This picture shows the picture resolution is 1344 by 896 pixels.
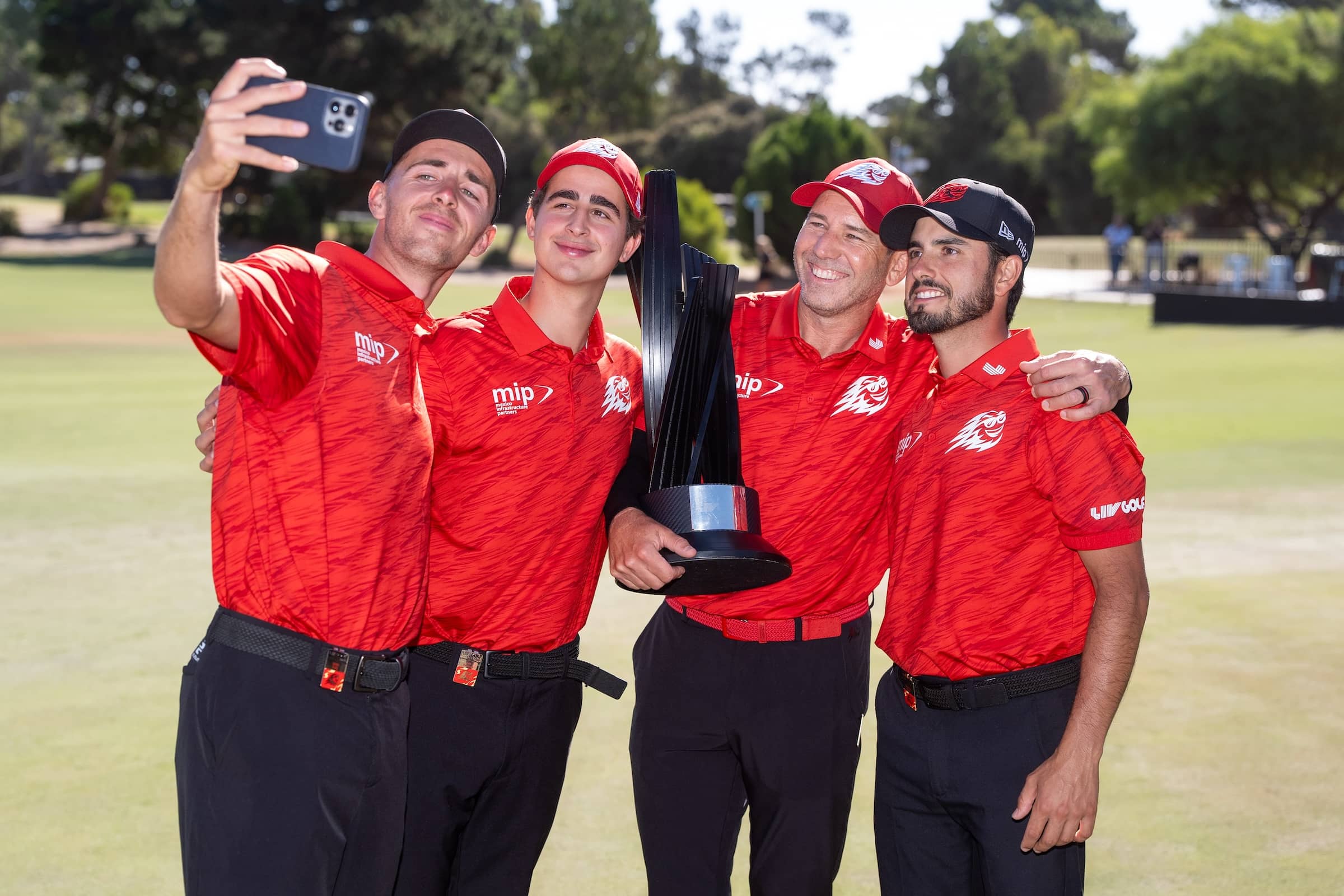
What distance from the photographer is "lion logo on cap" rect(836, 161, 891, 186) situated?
424 cm

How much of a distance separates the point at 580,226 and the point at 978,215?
1.20 metres

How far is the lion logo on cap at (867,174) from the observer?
4.24m

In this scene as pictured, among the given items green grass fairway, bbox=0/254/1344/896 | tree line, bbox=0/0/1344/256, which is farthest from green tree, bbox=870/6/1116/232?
green grass fairway, bbox=0/254/1344/896

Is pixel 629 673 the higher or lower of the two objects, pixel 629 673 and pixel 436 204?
the lower

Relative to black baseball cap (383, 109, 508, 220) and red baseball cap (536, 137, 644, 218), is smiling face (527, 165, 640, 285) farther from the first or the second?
black baseball cap (383, 109, 508, 220)

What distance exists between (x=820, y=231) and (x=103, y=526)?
24.4ft

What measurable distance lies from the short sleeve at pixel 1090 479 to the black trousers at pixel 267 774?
188 centimetres

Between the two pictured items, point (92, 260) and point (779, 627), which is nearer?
point (779, 627)

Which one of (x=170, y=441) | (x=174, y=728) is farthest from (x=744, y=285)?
(x=174, y=728)

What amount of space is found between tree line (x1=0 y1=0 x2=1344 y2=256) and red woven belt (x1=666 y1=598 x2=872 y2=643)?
35811 mm

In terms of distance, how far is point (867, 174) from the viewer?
168 inches

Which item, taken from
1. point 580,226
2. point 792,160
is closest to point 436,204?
point 580,226

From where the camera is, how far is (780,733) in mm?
4016

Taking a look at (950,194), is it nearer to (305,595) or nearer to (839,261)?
(839,261)
